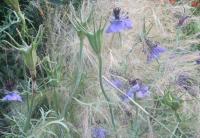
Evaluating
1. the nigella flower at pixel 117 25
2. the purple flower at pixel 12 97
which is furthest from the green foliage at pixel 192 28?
the purple flower at pixel 12 97

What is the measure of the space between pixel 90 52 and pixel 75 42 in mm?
94

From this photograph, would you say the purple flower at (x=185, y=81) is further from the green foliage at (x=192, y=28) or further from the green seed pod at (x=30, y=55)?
the green seed pod at (x=30, y=55)

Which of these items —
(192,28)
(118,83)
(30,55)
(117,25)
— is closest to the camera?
(30,55)

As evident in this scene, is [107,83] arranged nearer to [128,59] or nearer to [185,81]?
[128,59]

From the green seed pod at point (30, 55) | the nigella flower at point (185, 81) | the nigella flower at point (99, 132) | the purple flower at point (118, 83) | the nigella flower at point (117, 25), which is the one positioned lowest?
the nigella flower at point (99, 132)

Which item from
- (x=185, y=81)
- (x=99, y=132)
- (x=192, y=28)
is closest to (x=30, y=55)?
(x=99, y=132)

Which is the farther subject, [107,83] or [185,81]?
[185,81]

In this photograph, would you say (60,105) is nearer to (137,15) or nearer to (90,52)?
(90,52)

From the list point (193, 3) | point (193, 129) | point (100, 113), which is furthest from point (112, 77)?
point (193, 3)

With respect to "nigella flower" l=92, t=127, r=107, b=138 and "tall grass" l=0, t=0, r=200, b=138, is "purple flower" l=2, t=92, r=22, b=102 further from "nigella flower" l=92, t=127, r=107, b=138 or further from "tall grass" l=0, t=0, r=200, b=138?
"nigella flower" l=92, t=127, r=107, b=138

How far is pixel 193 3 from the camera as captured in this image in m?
3.20

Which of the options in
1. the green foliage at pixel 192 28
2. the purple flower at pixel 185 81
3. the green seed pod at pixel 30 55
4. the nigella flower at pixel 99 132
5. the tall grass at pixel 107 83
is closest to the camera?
the green seed pod at pixel 30 55

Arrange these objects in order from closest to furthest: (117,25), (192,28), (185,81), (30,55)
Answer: (30,55) → (117,25) → (185,81) → (192,28)

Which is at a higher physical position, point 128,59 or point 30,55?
point 30,55
